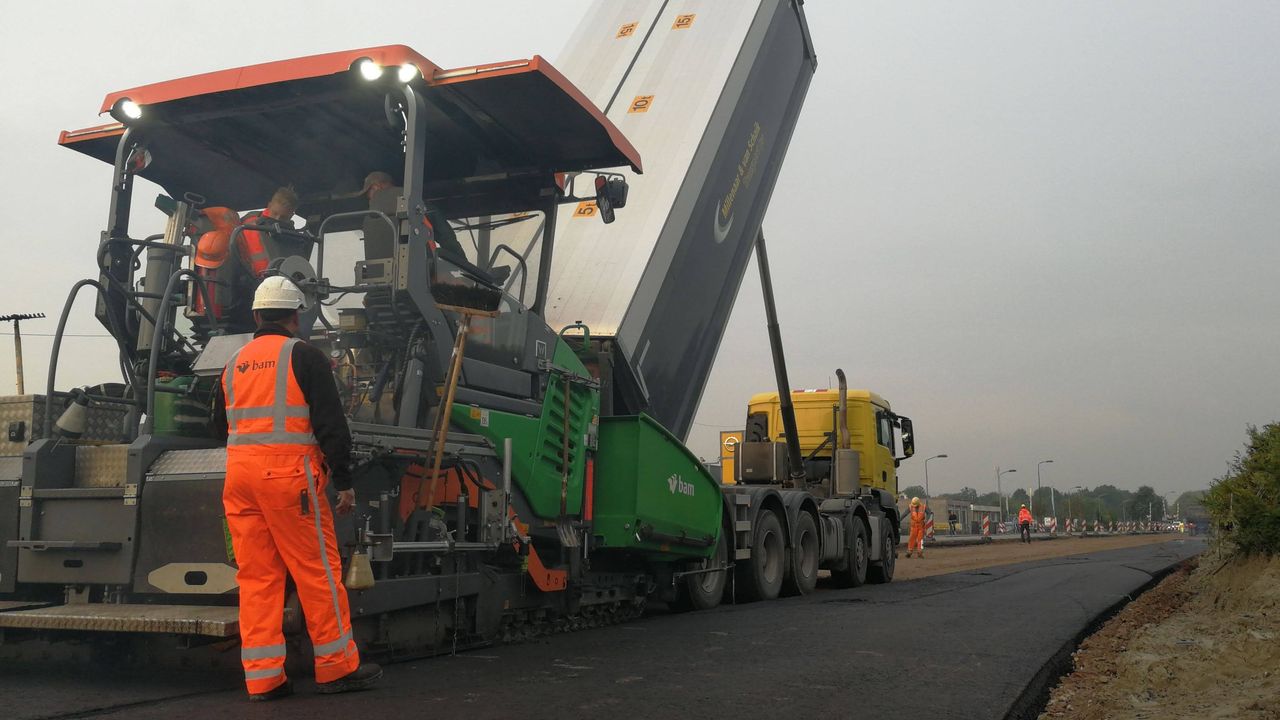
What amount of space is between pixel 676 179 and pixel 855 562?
5823 mm

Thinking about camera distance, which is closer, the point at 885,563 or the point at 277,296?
the point at 277,296

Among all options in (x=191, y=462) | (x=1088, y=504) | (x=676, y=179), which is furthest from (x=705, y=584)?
(x=1088, y=504)

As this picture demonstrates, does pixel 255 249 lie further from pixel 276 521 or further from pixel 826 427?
pixel 826 427

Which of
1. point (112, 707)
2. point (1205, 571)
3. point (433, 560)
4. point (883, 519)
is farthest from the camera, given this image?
point (883, 519)

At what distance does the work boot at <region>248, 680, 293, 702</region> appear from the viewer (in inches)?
155

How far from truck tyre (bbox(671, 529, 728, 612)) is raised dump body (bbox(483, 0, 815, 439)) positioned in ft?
3.52

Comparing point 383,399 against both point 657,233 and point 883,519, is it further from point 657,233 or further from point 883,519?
point 883,519

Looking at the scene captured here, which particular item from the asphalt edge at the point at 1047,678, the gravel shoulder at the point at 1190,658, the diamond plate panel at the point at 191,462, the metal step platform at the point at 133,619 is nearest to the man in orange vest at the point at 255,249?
the diamond plate panel at the point at 191,462

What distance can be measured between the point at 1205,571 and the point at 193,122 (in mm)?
10599

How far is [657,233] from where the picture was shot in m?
7.57

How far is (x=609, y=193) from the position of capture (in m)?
6.60

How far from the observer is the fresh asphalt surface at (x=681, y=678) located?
3.88m

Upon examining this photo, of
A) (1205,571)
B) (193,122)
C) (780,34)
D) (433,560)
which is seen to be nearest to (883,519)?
(1205,571)

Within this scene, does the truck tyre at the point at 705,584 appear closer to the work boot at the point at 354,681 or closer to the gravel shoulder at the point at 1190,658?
the gravel shoulder at the point at 1190,658
